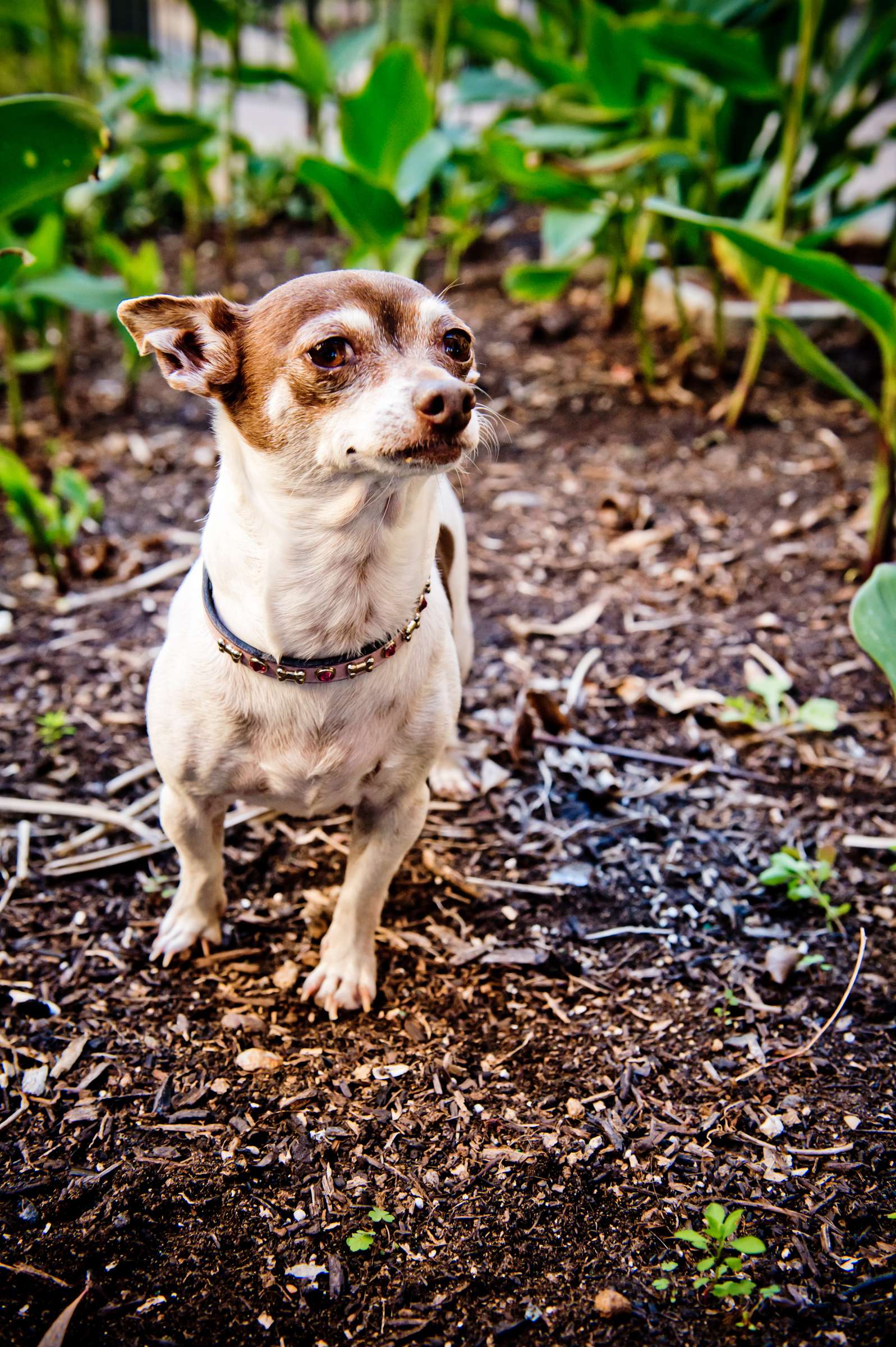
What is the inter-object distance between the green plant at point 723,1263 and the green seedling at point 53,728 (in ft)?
6.66

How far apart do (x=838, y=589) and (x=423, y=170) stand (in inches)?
83.5

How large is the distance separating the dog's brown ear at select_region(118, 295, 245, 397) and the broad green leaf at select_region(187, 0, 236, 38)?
3490 mm

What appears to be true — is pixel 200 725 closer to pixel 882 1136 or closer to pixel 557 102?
pixel 882 1136

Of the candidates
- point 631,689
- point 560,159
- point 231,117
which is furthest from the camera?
point 231,117

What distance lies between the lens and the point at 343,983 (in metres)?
2.21

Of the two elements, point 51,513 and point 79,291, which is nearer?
point 51,513

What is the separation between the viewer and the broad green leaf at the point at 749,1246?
65.9 inches

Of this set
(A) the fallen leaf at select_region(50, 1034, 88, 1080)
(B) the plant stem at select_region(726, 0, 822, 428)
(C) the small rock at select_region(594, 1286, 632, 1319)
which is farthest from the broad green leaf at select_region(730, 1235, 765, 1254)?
(B) the plant stem at select_region(726, 0, 822, 428)

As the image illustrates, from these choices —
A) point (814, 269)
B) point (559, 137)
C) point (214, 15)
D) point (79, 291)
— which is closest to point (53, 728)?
point (79, 291)

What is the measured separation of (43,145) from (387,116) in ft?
6.40

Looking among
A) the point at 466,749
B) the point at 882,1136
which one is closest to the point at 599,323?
the point at 466,749

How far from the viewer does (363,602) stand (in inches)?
73.9

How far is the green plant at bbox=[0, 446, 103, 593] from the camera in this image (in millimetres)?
3117

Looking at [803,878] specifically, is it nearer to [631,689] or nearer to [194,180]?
[631,689]
